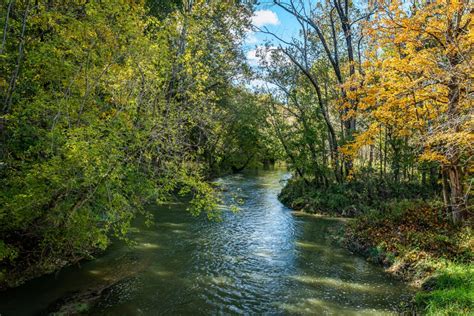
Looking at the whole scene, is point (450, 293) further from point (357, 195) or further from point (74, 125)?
point (357, 195)

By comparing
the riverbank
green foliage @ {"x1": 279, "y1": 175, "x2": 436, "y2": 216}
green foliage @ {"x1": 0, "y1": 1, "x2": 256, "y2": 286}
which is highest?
green foliage @ {"x1": 0, "y1": 1, "x2": 256, "y2": 286}

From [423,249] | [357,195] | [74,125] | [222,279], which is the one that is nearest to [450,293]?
[423,249]

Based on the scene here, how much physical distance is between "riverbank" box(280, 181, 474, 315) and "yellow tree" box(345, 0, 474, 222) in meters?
1.09

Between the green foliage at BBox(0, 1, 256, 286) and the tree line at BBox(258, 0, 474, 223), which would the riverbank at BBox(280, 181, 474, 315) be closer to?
the tree line at BBox(258, 0, 474, 223)

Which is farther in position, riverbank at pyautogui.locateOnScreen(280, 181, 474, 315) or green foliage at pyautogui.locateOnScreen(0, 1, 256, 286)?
riverbank at pyautogui.locateOnScreen(280, 181, 474, 315)

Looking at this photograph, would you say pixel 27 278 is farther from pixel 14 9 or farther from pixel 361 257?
pixel 361 257

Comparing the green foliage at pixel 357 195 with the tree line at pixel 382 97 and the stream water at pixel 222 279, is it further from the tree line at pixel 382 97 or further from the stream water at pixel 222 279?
the stream water at pixel 222 279

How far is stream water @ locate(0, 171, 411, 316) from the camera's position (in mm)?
7918

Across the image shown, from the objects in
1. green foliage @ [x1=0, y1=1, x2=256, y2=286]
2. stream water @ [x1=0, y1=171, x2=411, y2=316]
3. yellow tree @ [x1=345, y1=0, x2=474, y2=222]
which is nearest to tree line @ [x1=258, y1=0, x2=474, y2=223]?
yellow tree @ [x1=345, y1=0, x2=474, y2=222]

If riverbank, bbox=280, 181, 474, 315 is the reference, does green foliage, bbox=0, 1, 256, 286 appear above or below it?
above

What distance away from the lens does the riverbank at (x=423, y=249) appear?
7893 mm

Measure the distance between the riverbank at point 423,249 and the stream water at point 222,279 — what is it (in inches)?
22.5

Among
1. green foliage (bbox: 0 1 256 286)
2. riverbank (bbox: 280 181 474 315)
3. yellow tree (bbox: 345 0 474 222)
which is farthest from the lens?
yellow tree (bbox: 345 0 474 222)

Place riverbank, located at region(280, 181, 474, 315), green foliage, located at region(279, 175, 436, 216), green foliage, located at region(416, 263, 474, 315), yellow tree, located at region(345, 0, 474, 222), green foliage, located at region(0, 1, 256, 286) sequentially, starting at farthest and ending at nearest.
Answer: green foliage, located at region(279, 175, 436, 216) → yellow tree, located at region(345, 0, 474, 222) → riverbank, located at region(280, 181, 474, 315) → green foliage, located at region(416, 263, 474, 315) → green foliage, located at region(0, 1, 256, 286)
